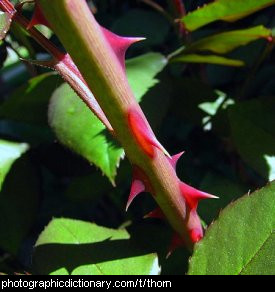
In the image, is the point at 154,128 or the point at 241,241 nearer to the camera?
the point at 241,241

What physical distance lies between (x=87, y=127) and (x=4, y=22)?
0.23 m

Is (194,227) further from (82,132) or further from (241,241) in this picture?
(82,132)

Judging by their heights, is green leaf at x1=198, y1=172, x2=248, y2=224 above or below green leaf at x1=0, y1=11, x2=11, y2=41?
below

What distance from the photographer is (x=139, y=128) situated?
435 mm

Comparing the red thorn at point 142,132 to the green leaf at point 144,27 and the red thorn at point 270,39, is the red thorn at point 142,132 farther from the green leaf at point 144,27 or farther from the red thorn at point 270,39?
the green leaf at point 144,27

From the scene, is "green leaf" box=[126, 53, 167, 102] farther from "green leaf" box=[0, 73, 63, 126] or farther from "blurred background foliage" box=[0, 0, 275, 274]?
"green leaf" box=[0, 73, 63, 126]

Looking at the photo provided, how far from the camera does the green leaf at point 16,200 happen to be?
0.72 metres

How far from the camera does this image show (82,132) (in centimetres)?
64

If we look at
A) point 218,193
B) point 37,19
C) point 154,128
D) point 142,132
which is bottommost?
point 218,193

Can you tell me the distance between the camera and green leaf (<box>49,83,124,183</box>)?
62 centimetres

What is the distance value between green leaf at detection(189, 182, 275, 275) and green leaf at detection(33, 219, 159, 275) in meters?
0.10

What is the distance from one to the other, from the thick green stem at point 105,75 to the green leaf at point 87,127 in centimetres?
14

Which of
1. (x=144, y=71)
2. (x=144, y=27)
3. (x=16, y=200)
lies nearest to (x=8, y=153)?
(x=16, y=200)

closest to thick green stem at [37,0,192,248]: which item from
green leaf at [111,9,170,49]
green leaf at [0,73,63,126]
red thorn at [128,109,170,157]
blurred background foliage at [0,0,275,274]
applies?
red thorn at [128,109,170,157]
